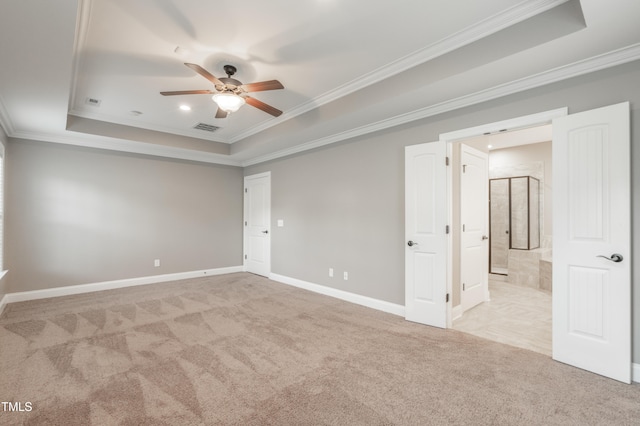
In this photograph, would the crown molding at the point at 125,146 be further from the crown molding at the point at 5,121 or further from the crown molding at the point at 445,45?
the crown molding at the point at 445,45

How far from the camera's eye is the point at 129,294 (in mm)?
4906

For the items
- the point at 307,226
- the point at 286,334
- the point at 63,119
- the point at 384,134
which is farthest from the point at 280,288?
the point at 63,119

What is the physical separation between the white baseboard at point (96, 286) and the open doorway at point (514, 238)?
4.98 meters

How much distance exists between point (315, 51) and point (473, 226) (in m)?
3.19

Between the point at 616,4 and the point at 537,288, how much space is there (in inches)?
196

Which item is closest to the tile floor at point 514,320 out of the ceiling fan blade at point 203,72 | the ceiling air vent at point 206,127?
the ceiling fan blade at point 203,72

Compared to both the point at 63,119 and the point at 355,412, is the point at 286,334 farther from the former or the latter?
the point at 63,119

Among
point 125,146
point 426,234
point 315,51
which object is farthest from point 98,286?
point 426,234

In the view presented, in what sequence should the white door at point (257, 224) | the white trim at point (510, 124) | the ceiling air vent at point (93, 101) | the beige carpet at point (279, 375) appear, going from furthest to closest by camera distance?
the white door at point (257, 224) → the ceiling air vent at point (93, 101) → the white trim at point (510, 124) → the beige carpet at point (279, 375)

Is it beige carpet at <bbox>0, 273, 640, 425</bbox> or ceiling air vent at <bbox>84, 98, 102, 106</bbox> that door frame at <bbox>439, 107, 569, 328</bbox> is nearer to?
beige carpet at <bbox>0, 273, 640, 425</bbox>

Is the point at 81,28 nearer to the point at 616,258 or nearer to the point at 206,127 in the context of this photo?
the point at 206,127

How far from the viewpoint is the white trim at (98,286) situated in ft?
Result: 14.8

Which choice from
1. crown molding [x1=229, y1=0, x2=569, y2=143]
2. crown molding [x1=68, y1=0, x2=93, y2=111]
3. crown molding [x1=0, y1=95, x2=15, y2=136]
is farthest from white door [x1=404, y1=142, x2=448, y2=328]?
crown molding [x1=0, y1=95, x2=15, y2=136]

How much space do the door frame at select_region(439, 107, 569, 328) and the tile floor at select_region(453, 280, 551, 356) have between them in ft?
0.95
